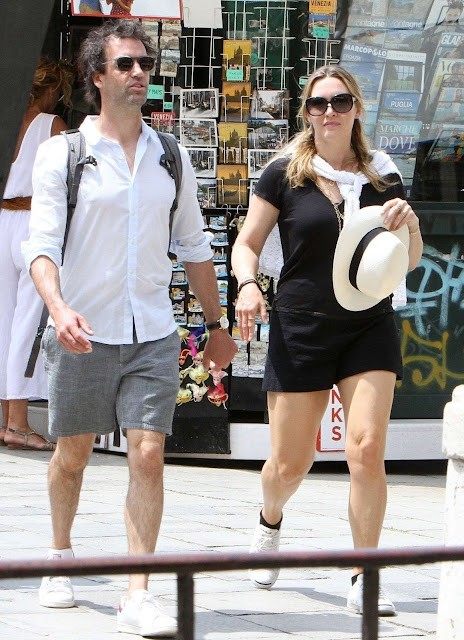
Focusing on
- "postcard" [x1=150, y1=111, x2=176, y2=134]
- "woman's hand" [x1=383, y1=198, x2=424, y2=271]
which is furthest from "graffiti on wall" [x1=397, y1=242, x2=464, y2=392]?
"woman's hand" [x1=383, y1=198, x2=424, y2=271]

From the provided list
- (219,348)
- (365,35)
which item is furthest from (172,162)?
(365,35)

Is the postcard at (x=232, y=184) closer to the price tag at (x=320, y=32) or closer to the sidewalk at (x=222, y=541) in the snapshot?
the price tag at (x=320, y=32)

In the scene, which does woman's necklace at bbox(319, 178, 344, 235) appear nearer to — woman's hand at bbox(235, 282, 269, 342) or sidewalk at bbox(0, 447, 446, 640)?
woman's hand at bbox(235, 282, 269, 342)

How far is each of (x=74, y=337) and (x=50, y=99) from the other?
4.39 m

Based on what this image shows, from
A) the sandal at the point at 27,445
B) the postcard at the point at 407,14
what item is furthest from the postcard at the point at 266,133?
the sandal at the point at 27,445

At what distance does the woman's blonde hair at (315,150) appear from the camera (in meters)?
5.00

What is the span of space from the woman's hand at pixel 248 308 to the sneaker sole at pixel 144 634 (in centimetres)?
111

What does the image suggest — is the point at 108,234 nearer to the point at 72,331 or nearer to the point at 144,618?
the point at 72,331

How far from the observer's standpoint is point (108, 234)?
15.1 feet

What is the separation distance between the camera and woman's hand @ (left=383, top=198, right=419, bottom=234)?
4.84 m

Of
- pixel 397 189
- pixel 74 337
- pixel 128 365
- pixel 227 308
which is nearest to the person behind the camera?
pixel 74 337

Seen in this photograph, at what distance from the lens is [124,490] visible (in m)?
7.17

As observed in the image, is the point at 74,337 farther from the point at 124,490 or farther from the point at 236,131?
the point at 236,131

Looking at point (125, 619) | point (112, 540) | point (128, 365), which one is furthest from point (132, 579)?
point (112, 540)
